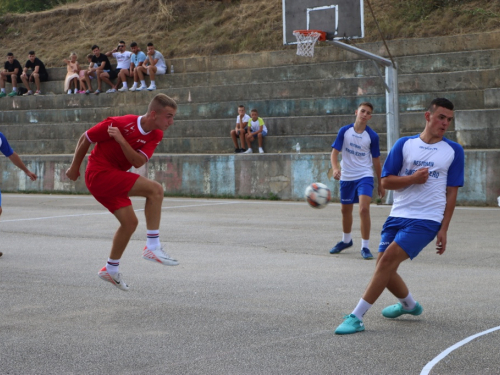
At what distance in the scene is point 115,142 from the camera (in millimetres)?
7824

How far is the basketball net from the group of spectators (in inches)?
338

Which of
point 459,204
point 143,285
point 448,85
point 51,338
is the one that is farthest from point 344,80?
point 51,338

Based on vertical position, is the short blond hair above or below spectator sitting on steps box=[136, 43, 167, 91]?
below

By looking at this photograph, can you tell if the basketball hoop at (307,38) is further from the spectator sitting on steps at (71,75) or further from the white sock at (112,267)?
the white sock at (112,267)

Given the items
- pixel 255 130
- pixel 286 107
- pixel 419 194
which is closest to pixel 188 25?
pixel 286 107

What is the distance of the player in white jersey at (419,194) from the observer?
6.26 meters

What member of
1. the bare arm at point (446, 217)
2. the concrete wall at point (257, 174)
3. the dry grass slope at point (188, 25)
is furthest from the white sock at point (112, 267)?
the dry grass slope at point (188, 25)

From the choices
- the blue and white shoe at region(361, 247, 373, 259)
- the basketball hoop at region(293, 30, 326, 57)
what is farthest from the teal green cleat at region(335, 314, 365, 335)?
the basketball hoop at region(293, 30, 326, 57)

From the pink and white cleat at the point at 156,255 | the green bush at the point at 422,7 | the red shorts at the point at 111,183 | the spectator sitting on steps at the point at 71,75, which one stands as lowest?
the pink and white cleat at the point at 156,255

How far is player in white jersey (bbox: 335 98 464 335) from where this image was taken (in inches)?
247

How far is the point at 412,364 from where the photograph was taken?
17.9 feet

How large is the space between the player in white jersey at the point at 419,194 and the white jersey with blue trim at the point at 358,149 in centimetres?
476

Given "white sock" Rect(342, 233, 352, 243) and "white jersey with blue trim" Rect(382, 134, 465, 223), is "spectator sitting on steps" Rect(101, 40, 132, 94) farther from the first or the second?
"white jersey with blue trim" Rect(382, 134, 465, 223)

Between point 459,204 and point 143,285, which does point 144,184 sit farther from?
point 459,204
